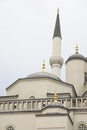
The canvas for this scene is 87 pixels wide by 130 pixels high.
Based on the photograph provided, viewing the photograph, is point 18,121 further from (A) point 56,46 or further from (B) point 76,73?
(A) point 56,46

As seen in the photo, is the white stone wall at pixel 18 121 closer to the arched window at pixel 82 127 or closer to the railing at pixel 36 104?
the railing at pixel 36 104

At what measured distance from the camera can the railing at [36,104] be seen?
858 inches

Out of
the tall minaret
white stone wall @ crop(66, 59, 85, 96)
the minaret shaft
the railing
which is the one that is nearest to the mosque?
the railing

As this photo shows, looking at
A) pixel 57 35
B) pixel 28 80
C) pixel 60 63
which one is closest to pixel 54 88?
pixel 28 80

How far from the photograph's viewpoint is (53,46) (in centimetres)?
3594

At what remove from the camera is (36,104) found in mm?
22234

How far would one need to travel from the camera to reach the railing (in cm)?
2178

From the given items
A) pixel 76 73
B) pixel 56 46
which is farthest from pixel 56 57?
pixel 76 73

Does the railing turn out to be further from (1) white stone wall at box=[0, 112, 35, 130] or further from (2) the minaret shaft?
(2) the minaret shaft

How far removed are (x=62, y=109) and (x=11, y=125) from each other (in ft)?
11.7

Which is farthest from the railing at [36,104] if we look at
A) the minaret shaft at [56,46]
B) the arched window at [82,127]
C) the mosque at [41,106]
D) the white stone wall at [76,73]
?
the minaret shaft at [56,46]

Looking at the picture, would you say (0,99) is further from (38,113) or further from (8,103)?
(38,113)

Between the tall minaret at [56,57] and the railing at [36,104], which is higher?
the tall minaret at [56,57]

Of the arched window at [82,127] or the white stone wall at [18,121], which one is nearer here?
the arched window at [82,127]
